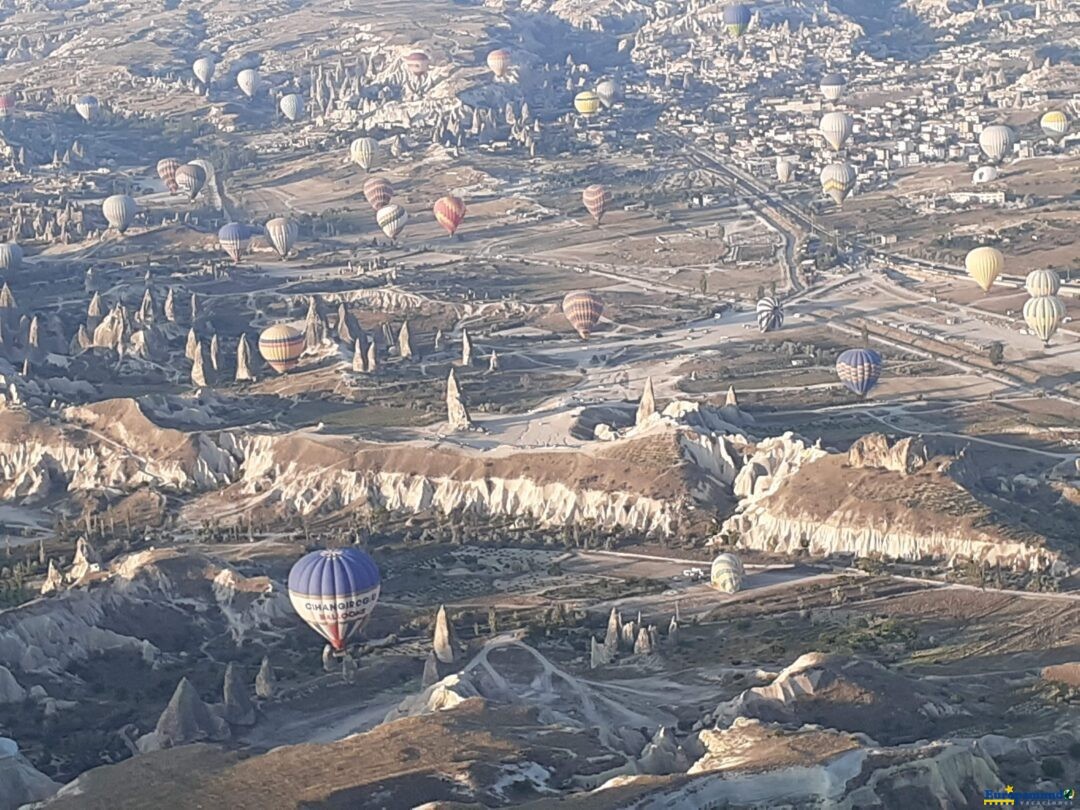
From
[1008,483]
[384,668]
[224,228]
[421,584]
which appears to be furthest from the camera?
[224,228]

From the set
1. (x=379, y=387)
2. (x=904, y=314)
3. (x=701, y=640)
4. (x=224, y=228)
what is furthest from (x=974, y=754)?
(x=224, y=228)

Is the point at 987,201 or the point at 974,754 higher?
the point at 974,754

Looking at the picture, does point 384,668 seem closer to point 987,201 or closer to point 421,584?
point 421,584

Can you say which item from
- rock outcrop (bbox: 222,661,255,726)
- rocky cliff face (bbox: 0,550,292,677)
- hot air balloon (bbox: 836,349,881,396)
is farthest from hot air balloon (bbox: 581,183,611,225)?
rock outcrop (bbox: 222,661,255,726)

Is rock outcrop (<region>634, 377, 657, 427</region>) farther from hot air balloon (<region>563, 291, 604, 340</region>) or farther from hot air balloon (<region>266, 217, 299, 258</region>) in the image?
hot air balloon (<region>266, 217, 299, 258</region>)

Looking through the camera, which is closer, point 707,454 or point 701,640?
point 701,640

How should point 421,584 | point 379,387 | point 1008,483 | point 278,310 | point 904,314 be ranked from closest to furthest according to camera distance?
point 421,584 → point 1008,483 → point 379,387 → point 904,314 → point 278,310
